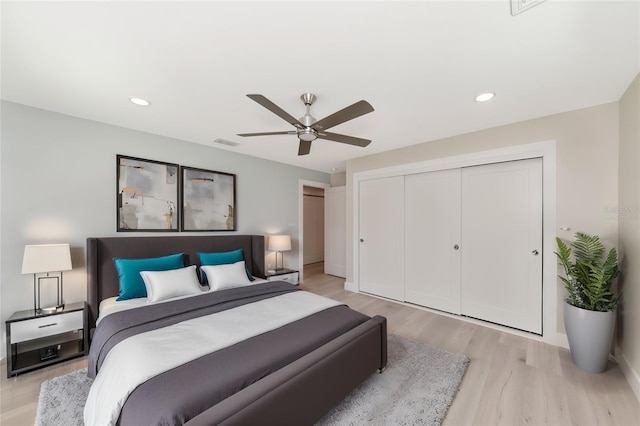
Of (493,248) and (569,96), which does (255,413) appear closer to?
(493,248)

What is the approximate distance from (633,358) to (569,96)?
89.6 inches

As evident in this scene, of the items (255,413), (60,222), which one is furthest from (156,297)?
(255,413)

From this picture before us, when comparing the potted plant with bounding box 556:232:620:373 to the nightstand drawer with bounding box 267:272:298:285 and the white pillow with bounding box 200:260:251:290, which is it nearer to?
the white pillow with bounding box 200:260:251:290

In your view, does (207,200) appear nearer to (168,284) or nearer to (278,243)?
(278,243)

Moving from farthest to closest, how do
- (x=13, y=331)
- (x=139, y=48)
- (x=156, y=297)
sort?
(x=156, y=297)
(x=13, y=331)
(x=139, y=48)

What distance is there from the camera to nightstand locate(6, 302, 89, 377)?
2.15 m

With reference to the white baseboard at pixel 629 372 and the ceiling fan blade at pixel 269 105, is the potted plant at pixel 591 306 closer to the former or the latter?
the white baseboard at pixel 629 372

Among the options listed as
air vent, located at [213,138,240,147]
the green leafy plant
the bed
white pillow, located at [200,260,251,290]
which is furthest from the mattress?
air vent, located at [213,138,240,147]

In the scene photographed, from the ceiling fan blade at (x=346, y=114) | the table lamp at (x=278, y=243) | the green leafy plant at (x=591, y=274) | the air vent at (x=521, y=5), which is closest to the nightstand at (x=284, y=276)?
the table lamp at (x=278, y=243)

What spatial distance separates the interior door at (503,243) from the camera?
2867mm

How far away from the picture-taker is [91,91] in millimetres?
2232

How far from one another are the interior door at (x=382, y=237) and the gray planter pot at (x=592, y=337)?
6.71ft

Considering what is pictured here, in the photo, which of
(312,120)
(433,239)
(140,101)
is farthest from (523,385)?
(140,101)

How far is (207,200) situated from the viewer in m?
3.76
